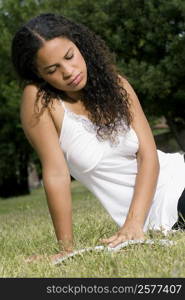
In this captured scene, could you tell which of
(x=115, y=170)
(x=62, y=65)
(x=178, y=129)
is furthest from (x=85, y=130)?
(x=178, y=129)

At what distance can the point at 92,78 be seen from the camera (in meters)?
4.29

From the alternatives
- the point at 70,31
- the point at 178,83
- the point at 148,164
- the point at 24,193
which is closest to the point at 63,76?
the point at 70,31

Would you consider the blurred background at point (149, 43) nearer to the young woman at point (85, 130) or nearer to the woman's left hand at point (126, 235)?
the young woman at point (85, 130)

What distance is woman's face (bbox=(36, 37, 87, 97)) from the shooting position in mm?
3975

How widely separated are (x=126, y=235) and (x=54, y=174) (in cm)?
63

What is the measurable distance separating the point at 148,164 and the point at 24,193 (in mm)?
27884

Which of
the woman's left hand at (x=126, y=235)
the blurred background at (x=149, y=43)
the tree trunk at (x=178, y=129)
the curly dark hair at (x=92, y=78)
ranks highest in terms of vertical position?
the curly dark hair at (x=92, y=78)

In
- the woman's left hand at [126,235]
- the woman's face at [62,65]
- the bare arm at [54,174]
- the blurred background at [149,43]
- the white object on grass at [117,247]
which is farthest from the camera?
the blurred background at [149,43]

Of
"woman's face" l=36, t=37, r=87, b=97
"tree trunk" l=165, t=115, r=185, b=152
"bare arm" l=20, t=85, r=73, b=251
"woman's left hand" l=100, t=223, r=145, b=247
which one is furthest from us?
"tree trunk" l=165, t=115, r=185, b=152

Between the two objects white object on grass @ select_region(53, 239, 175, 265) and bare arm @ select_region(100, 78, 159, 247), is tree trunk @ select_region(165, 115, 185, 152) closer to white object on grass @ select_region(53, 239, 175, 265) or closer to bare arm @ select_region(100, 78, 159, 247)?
bare arm @ select_region(100, 78, 159, 247)

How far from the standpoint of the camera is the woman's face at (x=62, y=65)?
3.97m

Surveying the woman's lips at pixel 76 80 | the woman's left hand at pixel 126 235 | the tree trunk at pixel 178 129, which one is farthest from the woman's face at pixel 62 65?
the tree trunk at pixel 178 129

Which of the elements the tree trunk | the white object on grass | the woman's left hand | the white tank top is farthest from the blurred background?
the white object on grass

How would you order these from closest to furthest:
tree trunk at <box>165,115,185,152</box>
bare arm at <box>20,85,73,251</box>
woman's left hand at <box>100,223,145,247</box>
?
woman's left hand at <box>100,223,145,247</box> → bare arm at <box>20,85,73,251</box> → tree trunk at <box>165,115,185,152</box>
